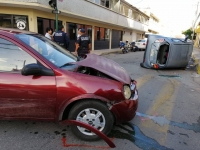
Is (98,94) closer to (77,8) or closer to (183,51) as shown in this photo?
(183,51)

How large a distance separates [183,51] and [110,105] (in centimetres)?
730

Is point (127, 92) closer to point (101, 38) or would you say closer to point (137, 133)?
point (137, 133)

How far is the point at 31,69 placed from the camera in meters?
2.28

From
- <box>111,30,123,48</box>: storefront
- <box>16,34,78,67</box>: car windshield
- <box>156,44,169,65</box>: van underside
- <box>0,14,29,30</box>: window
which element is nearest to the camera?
<box>16,34,78,67</box>: car windshield

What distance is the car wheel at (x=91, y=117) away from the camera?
8.13 feet

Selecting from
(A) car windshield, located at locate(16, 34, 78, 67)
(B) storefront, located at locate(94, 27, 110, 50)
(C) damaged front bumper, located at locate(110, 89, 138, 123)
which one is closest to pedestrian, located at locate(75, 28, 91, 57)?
(A) car windshield, located at locate(16, 34, 78, 67)

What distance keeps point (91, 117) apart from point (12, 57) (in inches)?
58.7

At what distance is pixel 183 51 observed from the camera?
841 centimetres

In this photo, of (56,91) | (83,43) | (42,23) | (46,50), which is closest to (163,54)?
(83,43)

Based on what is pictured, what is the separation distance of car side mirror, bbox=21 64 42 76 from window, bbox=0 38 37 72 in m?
0.20

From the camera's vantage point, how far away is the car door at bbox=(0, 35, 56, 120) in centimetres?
238

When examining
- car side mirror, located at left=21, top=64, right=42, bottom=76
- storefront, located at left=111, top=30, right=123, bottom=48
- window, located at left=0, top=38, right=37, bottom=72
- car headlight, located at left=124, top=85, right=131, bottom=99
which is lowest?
car headlight, located at left=124, top=85, right=131, bottom=99

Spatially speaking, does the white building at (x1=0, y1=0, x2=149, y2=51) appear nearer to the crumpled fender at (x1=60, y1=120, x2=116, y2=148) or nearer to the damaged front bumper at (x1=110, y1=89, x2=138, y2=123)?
the crumpled fender at (x1=60, y1=120, x2=116, y2=148)

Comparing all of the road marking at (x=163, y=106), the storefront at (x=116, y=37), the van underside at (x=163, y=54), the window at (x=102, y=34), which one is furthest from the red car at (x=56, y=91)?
the storefront at (x=116, y=37)
